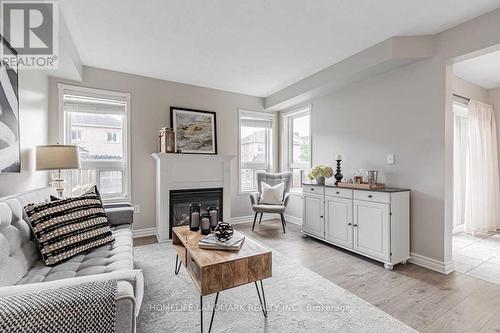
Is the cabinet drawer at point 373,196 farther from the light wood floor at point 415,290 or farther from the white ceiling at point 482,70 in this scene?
the white ceiling at point 482,70

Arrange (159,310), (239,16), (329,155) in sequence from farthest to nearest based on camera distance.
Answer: (329,155)
(239,16)
(159,310)

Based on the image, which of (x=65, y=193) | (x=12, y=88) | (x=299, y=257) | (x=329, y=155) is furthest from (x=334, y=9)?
(x=65, y=193)

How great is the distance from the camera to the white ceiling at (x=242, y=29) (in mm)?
2055

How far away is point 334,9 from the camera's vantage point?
2.10m

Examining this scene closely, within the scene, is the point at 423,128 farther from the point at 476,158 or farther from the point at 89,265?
the point at 89,265

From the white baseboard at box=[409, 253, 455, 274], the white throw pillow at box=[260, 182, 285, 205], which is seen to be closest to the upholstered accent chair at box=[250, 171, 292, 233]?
the white throw pillow at box=[260, 182, 285, 205]

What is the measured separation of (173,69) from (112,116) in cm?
115

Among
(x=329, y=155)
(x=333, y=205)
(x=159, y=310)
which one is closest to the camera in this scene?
(x=159, y=310)

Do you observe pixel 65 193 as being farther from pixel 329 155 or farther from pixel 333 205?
pixel 329 155

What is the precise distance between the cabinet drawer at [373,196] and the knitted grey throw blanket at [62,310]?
258cm

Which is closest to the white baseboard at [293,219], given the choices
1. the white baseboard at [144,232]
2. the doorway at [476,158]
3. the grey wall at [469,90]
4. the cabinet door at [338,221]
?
the cabinet door at [338,221]

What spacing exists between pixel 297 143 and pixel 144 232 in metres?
3.13

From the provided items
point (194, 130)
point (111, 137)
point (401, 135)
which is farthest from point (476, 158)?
point (111, 137)

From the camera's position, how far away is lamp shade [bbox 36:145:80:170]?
2410 millimetres
